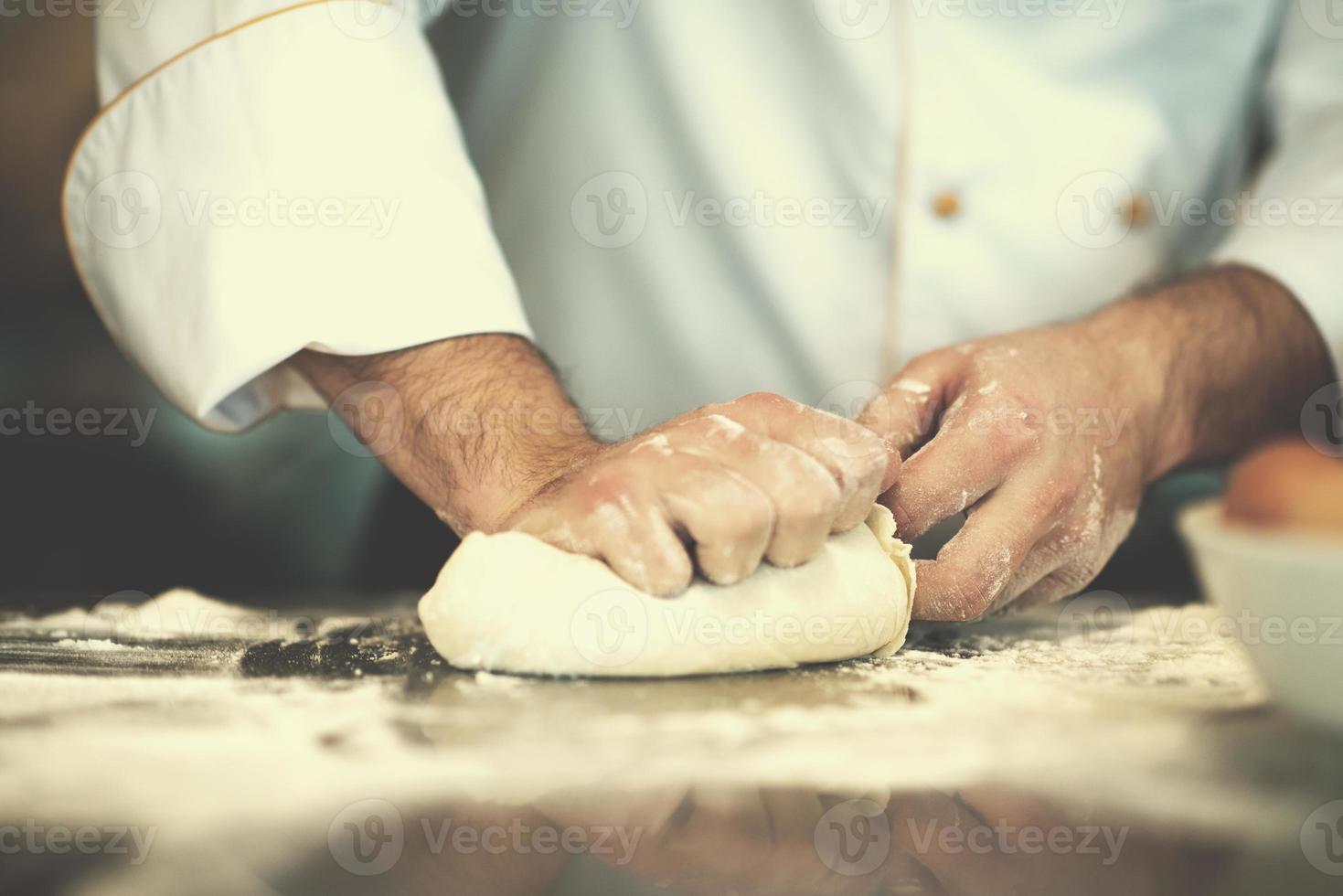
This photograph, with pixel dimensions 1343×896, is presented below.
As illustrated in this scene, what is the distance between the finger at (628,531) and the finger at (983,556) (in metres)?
0.26

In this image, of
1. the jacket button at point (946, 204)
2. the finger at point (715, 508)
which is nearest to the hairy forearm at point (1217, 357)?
the jacket button at point (946, 204)

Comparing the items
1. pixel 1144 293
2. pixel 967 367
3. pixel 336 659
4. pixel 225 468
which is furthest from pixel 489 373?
pixel 225 468

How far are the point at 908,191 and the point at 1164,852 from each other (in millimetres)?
987

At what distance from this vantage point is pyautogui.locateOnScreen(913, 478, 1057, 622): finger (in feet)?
2.98

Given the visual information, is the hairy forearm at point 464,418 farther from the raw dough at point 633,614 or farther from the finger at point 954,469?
the finger at point 954,469

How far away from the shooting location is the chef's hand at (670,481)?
2.50 ft

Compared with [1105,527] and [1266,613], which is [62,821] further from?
[1105,527]

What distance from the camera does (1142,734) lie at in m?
0.68

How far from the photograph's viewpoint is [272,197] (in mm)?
1022

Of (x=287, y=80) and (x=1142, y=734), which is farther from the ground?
(x=287, y=80)

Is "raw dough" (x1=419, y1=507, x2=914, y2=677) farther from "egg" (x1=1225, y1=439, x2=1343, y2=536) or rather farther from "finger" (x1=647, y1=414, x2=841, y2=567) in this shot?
"egg" (x1=1225, y1=439, x2=1343, y2=536)

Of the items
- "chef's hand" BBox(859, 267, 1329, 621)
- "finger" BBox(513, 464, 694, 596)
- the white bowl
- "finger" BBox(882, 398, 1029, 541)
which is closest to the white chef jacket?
"chef's hand" BBox(859, 267, 1329, 621)

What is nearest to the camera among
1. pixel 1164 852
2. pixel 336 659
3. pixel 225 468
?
pixel 1164 852

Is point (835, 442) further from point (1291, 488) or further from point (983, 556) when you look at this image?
point (1291, 488)
